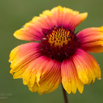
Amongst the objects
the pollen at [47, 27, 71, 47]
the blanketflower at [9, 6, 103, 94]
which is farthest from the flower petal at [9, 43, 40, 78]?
the pollen at [47, 27, 71, 47]

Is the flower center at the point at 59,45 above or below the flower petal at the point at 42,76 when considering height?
above

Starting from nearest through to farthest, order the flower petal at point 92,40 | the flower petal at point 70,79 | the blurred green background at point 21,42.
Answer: the flower petal at point 70,79 < the flower petal at point 92,40 < the blurred green background at point 21,42

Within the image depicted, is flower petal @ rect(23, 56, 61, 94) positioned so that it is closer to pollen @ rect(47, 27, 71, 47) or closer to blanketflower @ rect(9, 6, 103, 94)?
blanketflower @ rect(9, 6, 103, 94)

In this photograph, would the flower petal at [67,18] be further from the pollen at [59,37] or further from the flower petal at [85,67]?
the flower petal at [85,67]

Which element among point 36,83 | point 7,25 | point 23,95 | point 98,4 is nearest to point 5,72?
point 23,95

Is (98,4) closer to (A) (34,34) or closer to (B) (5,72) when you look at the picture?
(B) (5,72)

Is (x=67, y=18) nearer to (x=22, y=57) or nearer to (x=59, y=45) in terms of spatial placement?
(x=59, y=45)

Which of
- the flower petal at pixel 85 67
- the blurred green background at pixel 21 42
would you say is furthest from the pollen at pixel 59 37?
the blurred green background at pixel 21 42
